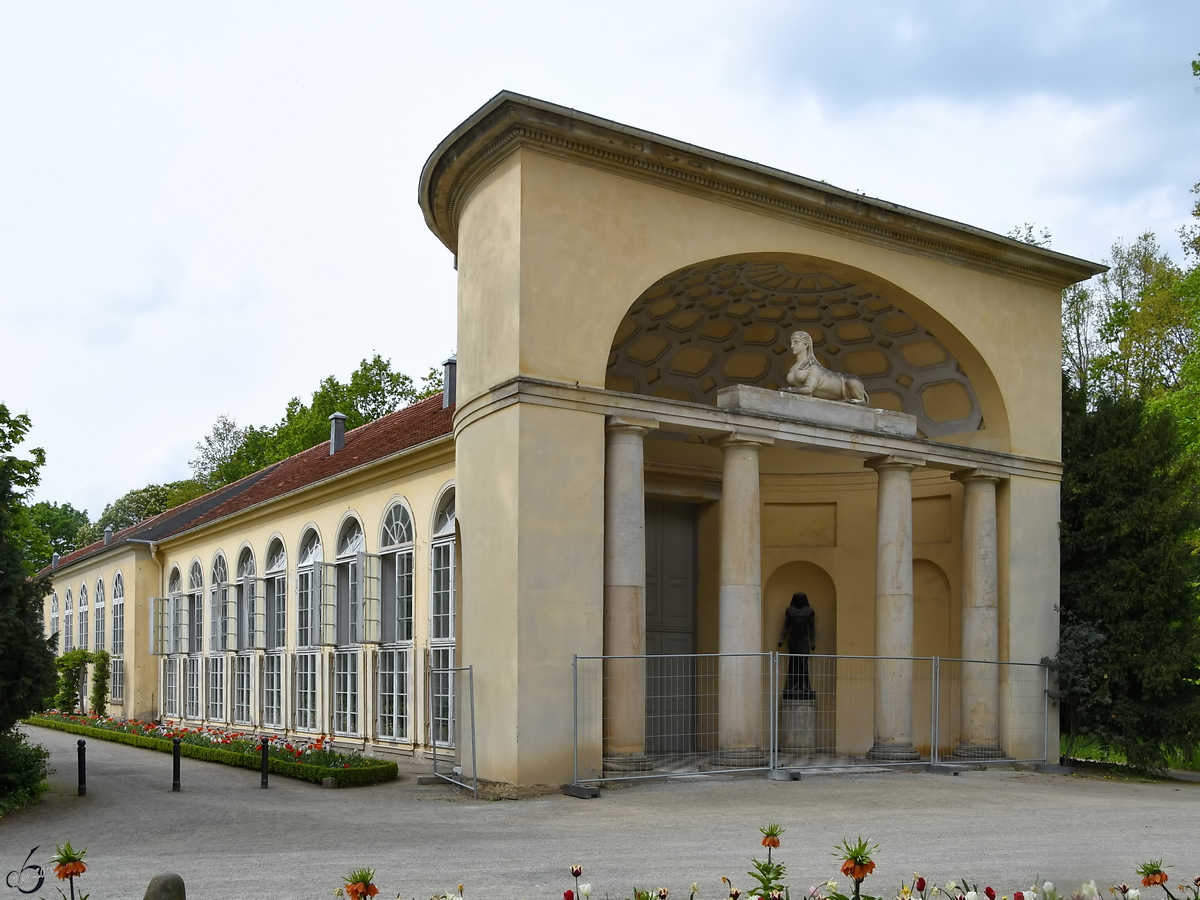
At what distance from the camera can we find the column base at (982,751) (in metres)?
18.6

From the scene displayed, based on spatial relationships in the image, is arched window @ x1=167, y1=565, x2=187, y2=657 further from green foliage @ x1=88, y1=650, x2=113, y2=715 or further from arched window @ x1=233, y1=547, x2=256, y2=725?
green foliage @ x1=88, y1=650, x2=113, y2=715

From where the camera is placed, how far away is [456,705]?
1758cm

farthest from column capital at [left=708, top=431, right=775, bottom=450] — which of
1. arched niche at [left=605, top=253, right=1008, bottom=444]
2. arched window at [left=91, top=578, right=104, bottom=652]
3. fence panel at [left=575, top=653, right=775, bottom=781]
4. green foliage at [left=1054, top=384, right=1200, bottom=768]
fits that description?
arched window at [left=91, top=578, right=104, bottom=652]

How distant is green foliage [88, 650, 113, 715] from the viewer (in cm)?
3788

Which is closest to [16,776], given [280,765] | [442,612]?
[280,765]

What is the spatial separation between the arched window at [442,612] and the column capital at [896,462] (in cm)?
684

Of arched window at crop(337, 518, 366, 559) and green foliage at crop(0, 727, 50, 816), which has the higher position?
arched window at crop(337, 518, 366, 559)

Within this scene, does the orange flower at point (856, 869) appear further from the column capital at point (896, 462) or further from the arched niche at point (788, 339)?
the column capital at point (896, 462)

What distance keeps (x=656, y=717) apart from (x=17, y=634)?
901 centimetres

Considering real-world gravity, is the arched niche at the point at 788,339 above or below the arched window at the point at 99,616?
above

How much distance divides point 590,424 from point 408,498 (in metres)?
7.84

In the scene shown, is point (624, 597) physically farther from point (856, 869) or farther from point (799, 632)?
point (856, 869)

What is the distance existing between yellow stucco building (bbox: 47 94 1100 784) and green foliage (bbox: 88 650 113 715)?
14.1m

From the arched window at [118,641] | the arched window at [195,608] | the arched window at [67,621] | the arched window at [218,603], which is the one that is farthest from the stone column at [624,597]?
the arched window at [67,621]
